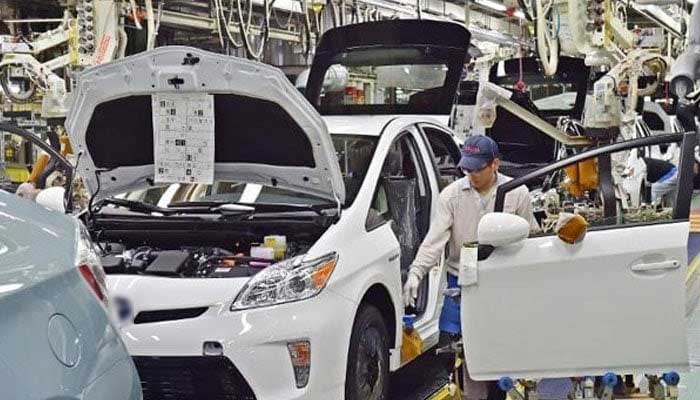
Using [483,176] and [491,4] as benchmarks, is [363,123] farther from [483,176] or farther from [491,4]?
[491,4]

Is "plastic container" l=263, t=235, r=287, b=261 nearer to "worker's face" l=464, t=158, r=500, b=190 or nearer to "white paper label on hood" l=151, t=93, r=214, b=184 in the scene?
"white paper label on hood" l=151, t=93, r=214, b=184

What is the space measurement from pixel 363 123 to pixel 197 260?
5.16ft

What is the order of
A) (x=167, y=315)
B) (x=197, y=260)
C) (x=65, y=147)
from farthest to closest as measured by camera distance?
(x=65, y=147), (x=197, y=260), (x=167, y=315)

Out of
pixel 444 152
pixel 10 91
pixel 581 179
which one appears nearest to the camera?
pixel 444 152

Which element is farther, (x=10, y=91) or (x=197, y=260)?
(x=10, y=91)

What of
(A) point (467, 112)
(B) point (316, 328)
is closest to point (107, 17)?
(A) point (467, 112)

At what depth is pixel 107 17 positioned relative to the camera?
297 inches

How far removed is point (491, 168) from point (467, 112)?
353cm

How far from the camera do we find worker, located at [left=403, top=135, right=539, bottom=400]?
4.28 meters

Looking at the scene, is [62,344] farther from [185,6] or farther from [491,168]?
[185,6]

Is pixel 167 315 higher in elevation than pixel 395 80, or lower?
lower

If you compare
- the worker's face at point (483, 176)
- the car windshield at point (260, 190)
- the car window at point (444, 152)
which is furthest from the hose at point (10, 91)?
the worker's face at point (483, 176)

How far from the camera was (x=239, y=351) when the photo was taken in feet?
12.1

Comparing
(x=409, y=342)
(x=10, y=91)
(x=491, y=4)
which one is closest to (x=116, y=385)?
(x=409, y=342)
